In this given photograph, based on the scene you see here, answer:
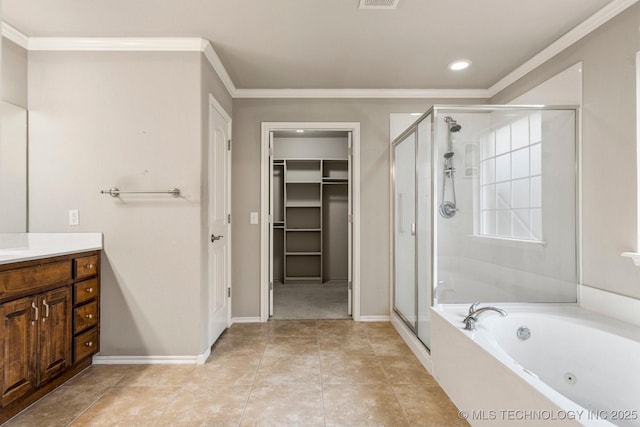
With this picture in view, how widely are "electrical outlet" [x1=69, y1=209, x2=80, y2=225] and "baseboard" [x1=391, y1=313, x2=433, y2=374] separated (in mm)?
2742

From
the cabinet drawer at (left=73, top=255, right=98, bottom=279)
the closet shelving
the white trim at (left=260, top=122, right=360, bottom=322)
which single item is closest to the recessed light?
the white trim at (left=260, top=122, right=360, bottom=322)

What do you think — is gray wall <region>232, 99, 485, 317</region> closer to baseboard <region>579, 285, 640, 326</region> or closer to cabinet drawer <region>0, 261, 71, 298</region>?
cabinet drawer <region>0, 261, 71, 298</region>

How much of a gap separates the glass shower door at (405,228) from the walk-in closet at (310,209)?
204 centimetres

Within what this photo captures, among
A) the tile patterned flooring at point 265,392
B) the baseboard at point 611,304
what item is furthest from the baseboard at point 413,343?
the baseboard at point 611,304

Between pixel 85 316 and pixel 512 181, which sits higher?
pixel 512 181

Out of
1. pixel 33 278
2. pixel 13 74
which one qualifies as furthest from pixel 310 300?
pixel 13 74

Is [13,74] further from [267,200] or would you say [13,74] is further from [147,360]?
[147,360]

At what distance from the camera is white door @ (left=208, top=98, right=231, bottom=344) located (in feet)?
8.84

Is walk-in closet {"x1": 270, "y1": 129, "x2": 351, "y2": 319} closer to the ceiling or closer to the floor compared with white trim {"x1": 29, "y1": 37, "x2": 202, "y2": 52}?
closer to the floor

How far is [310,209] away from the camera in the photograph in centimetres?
548

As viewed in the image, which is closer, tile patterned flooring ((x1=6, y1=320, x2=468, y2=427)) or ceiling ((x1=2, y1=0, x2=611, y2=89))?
tile patterned flooring ((x1=6, y1=320, x2=468, y2=427))

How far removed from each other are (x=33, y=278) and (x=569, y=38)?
3.83 meters

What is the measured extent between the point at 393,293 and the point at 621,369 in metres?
1.88

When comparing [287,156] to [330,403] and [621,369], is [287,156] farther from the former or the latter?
[621,369]
